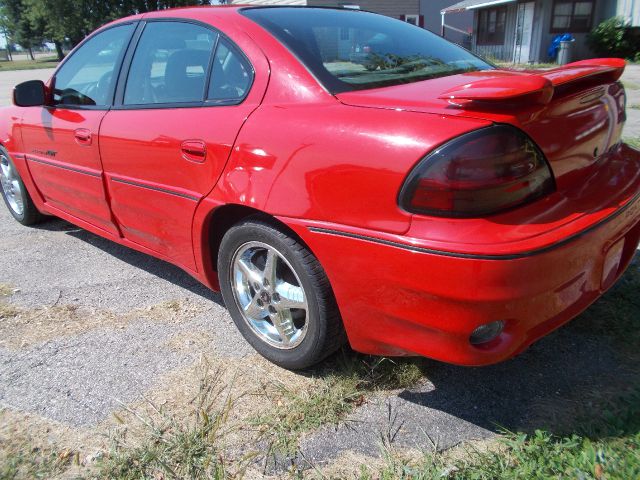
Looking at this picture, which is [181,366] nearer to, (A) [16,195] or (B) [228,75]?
(B) [228,75]

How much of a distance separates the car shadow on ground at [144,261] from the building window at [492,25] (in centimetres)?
2258

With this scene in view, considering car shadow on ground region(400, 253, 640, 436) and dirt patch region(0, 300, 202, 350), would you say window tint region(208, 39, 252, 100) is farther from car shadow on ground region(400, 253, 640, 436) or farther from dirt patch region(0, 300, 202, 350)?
car shadow on ground region(400, 253, 640, 436)

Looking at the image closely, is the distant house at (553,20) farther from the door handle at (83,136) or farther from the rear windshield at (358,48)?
the door handle at (83,136)

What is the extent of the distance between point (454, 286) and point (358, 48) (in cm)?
141

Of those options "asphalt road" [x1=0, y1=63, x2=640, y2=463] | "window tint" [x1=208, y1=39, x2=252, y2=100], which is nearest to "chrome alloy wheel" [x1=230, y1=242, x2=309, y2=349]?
"asphalt road" [x1=0, y1=63, x2=640, y2=463]

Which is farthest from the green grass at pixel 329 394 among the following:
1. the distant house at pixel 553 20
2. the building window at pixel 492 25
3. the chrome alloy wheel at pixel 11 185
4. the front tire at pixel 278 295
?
the building window at pixel 492 25

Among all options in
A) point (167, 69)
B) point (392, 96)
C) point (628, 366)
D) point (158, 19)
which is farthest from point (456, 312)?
point (158, 19)

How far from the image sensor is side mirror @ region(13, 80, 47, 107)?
3.67 meters

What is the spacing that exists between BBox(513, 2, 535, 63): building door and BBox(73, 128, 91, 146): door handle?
20.6m

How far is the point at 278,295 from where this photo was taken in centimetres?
248

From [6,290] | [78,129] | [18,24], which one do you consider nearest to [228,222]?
[78,129]

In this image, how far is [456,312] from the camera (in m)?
1.84

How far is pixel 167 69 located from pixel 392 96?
4.76ft

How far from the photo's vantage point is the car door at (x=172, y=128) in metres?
2.53
